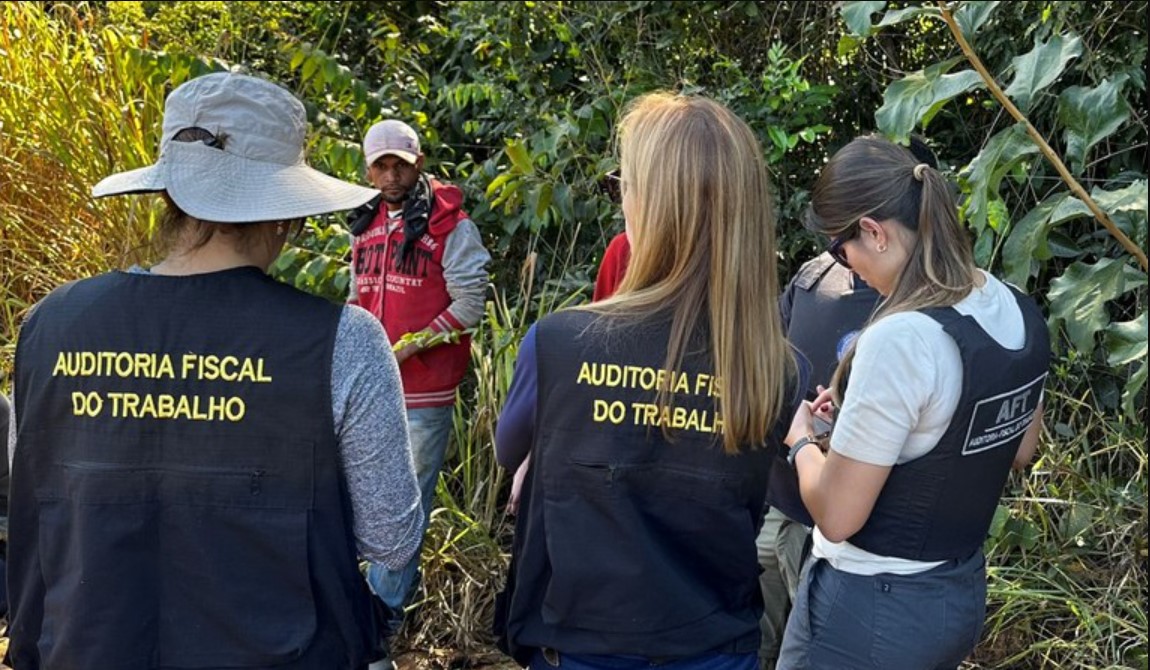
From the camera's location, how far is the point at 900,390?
226 centimetres

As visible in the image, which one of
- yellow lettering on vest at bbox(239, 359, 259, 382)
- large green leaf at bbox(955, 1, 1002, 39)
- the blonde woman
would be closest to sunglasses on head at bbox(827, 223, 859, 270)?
the blonde woman

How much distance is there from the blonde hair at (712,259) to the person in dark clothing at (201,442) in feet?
1.58

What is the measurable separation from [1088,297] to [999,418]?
938 millimetres

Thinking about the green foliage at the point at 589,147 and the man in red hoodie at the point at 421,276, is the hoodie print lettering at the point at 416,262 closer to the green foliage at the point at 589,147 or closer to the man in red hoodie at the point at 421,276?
the man in red hoodie at the point at 421,276

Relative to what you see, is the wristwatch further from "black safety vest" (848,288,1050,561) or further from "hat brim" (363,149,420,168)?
"hat brim" (363,149,420,168)

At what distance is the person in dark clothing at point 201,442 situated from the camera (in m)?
1.93

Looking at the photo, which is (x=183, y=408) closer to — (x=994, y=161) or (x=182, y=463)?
(x=182, y=463)

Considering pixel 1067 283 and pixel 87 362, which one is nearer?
pixel 87 362

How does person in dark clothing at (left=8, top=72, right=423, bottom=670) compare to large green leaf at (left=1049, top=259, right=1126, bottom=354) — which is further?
large green leaf at (left=1049, top=259, right=1126, bottom=354)

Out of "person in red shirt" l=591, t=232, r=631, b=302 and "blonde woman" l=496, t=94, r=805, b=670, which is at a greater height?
"person in red shirt" l=591, t=232, r=631, b=302

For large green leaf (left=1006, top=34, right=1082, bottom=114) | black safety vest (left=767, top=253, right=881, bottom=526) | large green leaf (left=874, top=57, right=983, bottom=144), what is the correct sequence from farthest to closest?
black safety vest (left=767, top=253, right=881, bottom=526)
large green leaf (left=874, top=57, right=983, bottom=144)
large green leaf (left=1006, top=34, right=1082, bottom=114)

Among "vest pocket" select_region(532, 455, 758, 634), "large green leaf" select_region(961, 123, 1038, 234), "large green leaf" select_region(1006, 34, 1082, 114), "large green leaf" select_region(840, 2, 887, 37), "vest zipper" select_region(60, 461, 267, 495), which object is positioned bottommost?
"vest pocket" select_region(532, 455, 758, 634)

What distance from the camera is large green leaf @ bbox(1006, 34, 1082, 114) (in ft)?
9.65

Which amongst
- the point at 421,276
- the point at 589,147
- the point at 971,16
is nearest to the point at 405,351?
the point at 421,276
